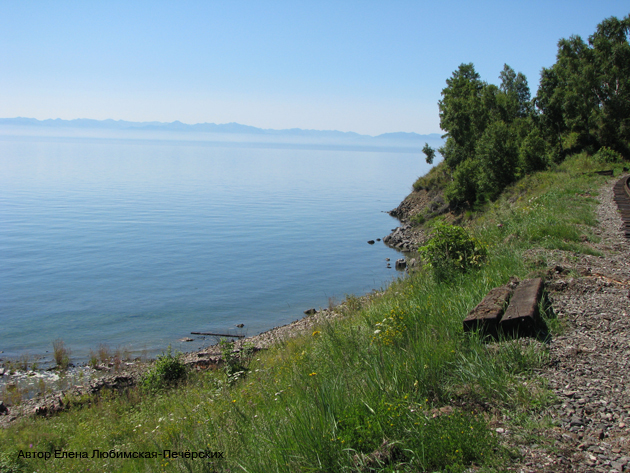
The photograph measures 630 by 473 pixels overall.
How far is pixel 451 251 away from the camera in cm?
1052

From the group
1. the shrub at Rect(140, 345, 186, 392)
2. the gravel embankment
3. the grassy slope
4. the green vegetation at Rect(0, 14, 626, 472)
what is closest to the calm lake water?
the shrub at Rect(140, 345, 186, 392)

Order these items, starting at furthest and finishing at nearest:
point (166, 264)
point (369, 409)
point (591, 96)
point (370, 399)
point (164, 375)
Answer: point (591, 96), point (166, 264), point (164, 375), point (370, 399), point (369, 409)

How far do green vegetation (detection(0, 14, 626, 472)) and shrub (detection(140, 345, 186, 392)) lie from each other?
0.04 meters

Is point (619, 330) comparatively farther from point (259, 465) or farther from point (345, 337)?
point (259, 465)

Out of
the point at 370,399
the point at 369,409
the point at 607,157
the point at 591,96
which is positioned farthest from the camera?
the point at 591,96

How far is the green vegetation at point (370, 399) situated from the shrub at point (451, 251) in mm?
34

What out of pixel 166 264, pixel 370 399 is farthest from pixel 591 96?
pixel 370 399

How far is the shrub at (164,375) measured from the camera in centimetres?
1320

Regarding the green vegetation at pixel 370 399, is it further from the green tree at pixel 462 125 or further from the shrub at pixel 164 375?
the green tree at pixel 462 125

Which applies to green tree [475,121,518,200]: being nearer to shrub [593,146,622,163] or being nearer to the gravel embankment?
shrub [593,146,622,163]

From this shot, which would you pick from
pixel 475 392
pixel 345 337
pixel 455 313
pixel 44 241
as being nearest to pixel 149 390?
pixel 345 337

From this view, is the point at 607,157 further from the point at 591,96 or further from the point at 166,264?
the point at 166,264

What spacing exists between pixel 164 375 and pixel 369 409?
1077cm

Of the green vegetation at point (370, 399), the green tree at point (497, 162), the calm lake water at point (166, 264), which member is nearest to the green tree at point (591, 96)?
the green tree at point (497, 162)
